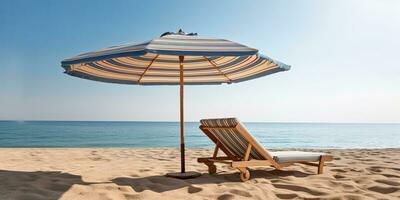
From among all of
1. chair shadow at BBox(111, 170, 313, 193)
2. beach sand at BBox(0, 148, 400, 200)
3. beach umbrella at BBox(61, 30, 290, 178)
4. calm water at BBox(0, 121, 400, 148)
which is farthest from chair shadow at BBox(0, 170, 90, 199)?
calm water at BBox(0, 121, 400, 148)

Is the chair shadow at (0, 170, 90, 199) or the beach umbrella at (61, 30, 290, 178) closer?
the chair shadow at (0, 170, 90, 199)

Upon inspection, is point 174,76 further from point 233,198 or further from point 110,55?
point 233,198

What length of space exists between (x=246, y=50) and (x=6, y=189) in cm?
285

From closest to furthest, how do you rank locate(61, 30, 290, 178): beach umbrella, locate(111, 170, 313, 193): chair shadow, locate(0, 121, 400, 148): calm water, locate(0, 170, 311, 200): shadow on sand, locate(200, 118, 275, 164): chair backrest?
1. locate(0, 170, 311, 200): shadow on sand
2. locate(61, 30, 290, 178): beach umbrella
3. locate(111, 170, 313, 193): chair shadow
4. locate(200, 118, 275, 164): chair backrest
5. locate(0, 121, 400, 148): calm water

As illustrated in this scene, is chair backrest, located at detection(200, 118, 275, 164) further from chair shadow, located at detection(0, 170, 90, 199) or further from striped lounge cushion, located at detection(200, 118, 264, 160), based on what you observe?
chair shadow, located at detection(0, 170, 90, 199)

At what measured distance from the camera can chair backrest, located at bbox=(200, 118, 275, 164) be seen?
438 centimetres

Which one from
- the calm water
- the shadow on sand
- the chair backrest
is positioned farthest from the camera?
the calm water

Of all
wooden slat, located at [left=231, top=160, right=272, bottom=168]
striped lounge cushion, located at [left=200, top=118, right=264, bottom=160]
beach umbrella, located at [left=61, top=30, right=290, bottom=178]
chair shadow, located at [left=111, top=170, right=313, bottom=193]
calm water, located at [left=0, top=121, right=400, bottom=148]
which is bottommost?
calm water, located at [left=0, top=121, right=400, bottom=148]

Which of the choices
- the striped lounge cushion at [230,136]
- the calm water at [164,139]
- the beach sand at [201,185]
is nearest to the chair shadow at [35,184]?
the beach sand at [201,185]

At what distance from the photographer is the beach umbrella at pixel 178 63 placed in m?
3.70

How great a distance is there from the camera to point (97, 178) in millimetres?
4586

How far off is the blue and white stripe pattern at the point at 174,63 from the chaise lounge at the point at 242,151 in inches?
35.9

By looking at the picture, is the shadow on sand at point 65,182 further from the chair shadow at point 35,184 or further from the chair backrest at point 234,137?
the chair backrest at point 234,137

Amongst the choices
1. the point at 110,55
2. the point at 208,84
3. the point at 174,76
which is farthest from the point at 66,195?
the point at 208,84
